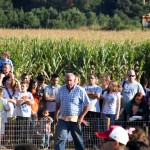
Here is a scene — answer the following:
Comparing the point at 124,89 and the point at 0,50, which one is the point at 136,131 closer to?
the point at 124,89

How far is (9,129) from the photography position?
15445 millimetres

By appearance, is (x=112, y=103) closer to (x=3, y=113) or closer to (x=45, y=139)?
(x=45, y=139)

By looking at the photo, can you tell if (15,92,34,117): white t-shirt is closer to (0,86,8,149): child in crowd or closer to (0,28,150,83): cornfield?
(0,86,8,149): child in crowd

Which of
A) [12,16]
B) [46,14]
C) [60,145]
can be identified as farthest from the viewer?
[46,14]

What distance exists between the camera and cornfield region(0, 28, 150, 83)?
2377cm

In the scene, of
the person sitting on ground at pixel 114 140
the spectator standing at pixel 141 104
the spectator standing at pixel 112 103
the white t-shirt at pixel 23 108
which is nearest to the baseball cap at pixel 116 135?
the person sitting on ground at pixel 114 140

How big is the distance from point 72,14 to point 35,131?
165 ft

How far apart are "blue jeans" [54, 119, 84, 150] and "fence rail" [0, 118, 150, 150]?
1.20m

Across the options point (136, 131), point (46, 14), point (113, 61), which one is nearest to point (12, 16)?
point (46, 14)

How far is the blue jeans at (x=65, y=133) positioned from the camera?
13.9 m

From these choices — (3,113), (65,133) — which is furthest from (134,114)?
(3,113)

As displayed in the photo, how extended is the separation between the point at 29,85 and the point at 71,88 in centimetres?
266

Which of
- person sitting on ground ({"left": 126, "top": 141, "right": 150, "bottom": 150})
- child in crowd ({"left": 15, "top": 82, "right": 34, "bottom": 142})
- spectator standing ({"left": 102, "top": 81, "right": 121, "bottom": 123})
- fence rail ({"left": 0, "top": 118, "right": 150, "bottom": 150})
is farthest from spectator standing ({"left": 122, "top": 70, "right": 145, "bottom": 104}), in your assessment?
person sitting on ground ({"left": 126, "top": 141, "right": 150, "bottom": 150})

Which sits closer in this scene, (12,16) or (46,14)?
(12,16)
